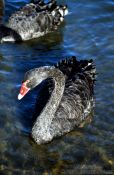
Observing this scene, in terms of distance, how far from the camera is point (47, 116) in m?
7.77

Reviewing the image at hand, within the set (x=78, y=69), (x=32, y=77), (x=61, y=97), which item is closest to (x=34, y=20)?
(x=78, y=69)

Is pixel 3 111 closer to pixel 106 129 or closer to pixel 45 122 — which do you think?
pixel 45 122

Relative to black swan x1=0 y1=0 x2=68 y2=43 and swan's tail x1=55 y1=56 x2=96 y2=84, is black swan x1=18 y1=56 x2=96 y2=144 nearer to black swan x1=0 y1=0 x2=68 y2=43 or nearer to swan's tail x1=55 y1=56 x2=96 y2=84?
swan's tail x1=55 y1=56 x2=96 y2=84

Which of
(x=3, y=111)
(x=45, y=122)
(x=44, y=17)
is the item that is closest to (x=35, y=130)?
(x=45, y=122)

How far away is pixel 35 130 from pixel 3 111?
1002mm

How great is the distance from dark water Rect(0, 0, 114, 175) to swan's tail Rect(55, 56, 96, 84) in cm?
43

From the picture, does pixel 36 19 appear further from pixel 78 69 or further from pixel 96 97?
pixel 96 97

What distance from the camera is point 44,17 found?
38.7ft

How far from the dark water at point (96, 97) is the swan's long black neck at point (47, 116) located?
16 cm

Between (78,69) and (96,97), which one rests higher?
(78,69)

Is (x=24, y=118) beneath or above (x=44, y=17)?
beneath

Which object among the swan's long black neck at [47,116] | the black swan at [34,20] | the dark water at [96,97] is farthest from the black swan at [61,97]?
the black swan at [34,20]

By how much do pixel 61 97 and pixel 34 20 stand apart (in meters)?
4.17

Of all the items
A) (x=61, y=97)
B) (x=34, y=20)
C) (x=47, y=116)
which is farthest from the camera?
(x=34, y=20)
